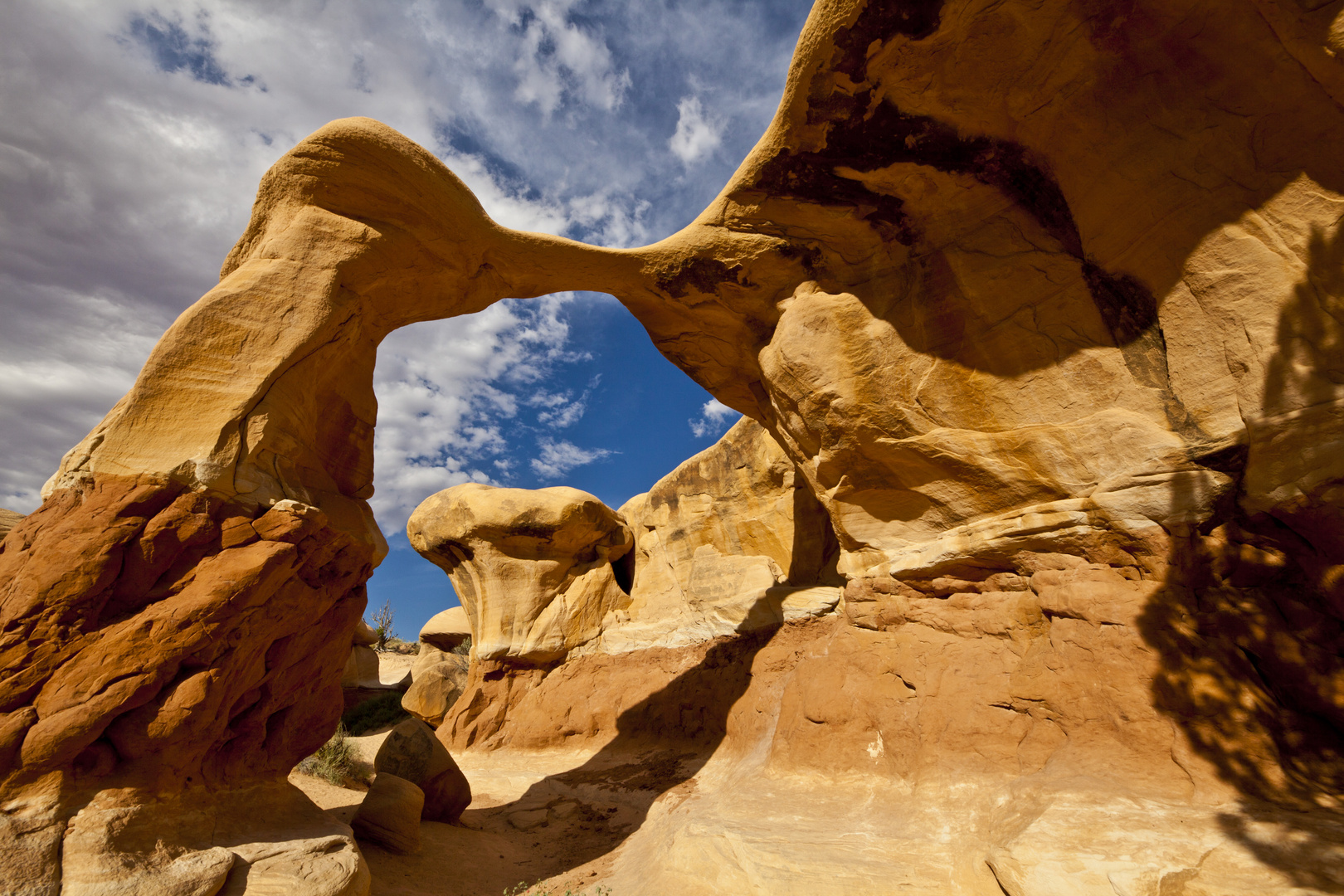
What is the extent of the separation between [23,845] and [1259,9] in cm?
828

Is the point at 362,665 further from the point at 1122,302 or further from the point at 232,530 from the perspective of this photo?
the point at 1122,302

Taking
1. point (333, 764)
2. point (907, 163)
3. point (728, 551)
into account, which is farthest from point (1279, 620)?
point (333, 764)

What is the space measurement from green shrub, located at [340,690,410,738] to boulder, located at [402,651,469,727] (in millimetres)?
1399

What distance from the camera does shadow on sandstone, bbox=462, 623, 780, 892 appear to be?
677cm

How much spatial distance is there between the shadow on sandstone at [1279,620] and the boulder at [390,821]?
248 inches

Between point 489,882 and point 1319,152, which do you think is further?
point 489,882

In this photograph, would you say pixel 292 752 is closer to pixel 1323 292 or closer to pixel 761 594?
pixel 761 594

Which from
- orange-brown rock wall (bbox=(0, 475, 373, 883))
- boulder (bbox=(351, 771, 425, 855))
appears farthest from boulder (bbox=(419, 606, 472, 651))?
orange-brown rock wall (bbox=(0, 475, 373, 883))

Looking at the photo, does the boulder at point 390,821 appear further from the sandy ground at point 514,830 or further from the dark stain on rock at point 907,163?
the dark stain on rock at point 907,163

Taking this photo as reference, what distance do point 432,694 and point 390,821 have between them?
7581 millimetres

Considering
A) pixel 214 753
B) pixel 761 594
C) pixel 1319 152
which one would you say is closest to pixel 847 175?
pixel 1319 152

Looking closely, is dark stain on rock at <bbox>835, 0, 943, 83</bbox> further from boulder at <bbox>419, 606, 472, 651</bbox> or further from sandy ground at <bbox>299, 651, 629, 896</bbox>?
boulder at <bbox>419, 606, 472, 651</bbox>

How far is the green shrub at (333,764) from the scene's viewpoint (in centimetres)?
822

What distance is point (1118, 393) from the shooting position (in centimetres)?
476
